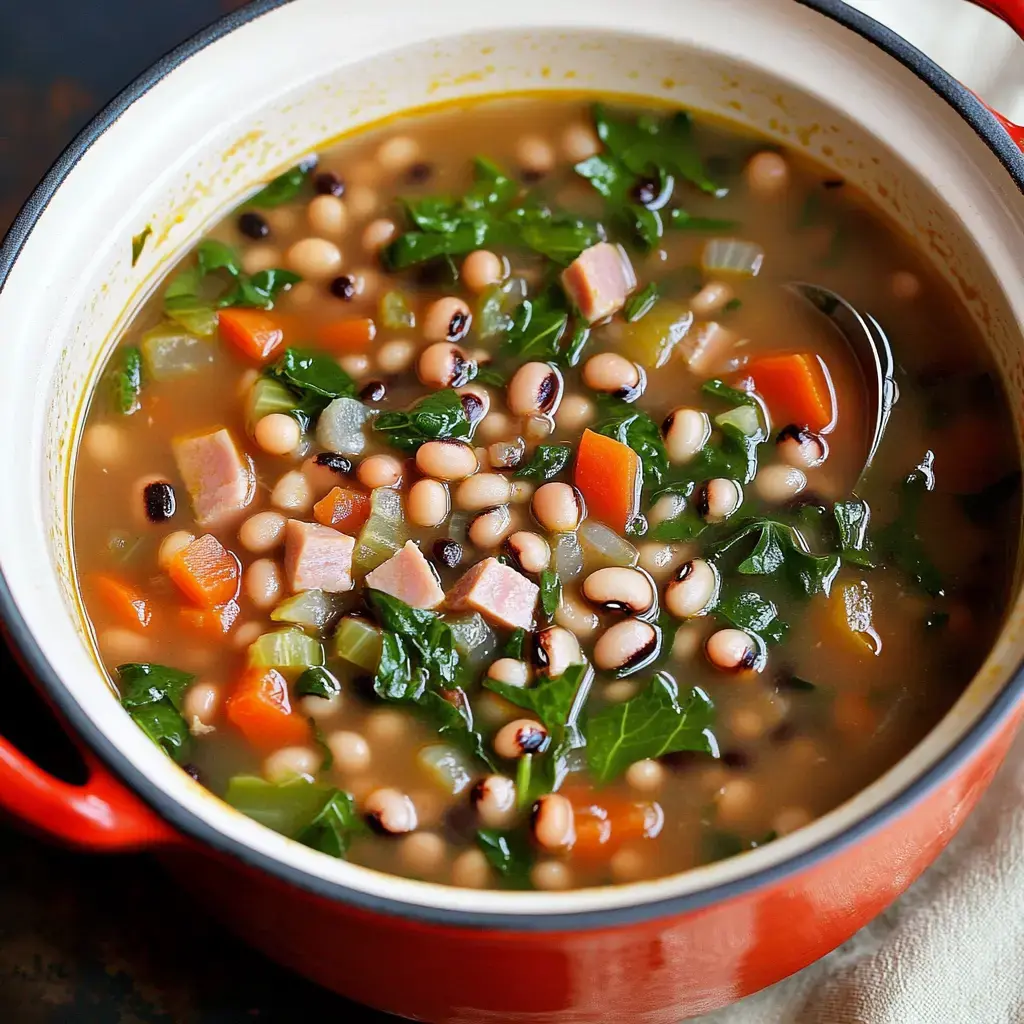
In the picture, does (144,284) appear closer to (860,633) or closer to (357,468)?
(357,468)

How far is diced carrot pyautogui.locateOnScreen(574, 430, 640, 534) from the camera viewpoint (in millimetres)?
2541

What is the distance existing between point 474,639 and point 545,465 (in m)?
0.39

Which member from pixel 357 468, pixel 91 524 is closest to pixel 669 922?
pixel 357 468

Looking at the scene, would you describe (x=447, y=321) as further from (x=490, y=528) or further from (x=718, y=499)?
(x=718, y=499)

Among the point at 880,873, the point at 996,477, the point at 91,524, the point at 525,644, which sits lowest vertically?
the point at 91,524

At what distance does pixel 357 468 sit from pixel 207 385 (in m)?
0.38

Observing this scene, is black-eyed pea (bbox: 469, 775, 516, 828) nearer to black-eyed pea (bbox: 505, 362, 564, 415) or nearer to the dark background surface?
the dark background surface

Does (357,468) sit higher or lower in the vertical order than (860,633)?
lower

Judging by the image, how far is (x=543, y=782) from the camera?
228 centimetres

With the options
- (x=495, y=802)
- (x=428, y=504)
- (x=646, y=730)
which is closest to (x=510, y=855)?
(x=495, y=802)

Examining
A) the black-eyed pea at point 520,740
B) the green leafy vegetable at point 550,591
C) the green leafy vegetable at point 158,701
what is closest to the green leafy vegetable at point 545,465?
the green leafy vegetable at point 550,591

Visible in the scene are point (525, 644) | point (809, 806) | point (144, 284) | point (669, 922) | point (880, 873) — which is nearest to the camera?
point (669, 922)

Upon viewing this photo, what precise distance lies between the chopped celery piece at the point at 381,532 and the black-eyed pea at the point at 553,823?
569mm

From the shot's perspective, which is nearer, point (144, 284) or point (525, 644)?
point (525, 644)
